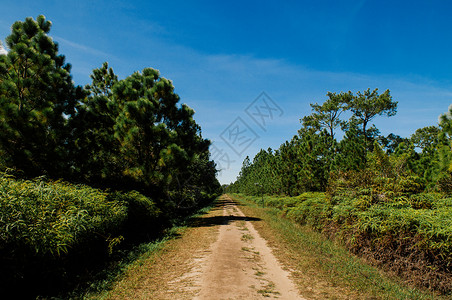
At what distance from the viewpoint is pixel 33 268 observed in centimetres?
408

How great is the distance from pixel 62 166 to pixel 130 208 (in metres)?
2.90

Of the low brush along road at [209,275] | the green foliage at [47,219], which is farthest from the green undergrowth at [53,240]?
the low brush along road at [209,275]

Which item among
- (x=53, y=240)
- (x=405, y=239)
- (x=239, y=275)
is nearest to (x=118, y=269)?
(x=53, y=240)

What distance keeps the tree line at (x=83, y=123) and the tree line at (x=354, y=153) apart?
977cm

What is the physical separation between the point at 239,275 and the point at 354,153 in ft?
41.5

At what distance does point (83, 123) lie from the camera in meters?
9.50

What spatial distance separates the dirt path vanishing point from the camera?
14.9 feet

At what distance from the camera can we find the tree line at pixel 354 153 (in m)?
9.39

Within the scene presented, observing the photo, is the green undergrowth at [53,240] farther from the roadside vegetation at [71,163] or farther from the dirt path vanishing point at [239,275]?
the dirt path vanishing point at [239,275]

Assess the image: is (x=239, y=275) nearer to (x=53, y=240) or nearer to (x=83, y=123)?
(x=53, y=240)

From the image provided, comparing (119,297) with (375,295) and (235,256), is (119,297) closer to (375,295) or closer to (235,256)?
(235,256)

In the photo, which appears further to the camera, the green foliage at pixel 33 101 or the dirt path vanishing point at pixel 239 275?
the green foliage at pixel 33 101

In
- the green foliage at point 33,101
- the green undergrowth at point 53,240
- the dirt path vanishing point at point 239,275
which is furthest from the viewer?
the green foliage at point 33,101

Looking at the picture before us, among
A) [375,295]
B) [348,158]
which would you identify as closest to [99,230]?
[375,295]
